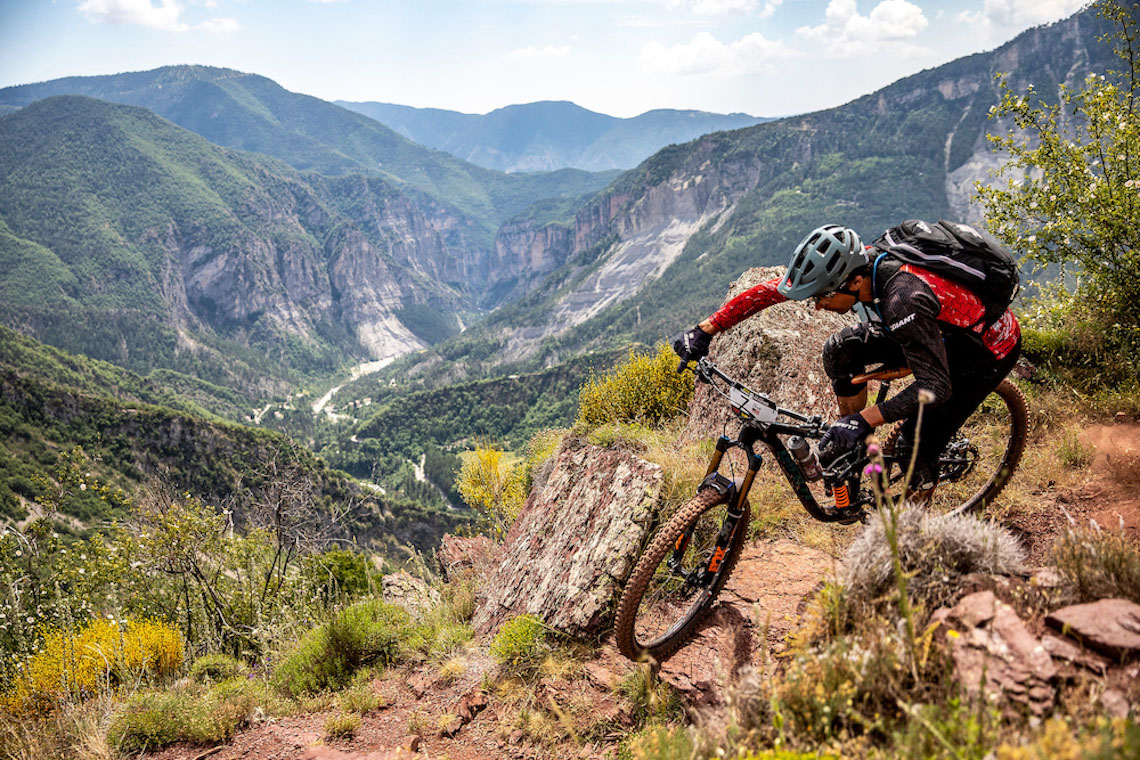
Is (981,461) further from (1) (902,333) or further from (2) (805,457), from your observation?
(1) (902,333)

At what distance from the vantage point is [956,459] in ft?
16.3

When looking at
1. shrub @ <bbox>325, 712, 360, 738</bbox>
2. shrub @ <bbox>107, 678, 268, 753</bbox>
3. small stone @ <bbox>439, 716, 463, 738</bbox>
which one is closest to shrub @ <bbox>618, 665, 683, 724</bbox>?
small stone @ <bbox>439, 716, 463, 738</bbox>

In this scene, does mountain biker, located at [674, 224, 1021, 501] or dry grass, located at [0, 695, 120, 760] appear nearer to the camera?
mountain biker, located at [674, 224, 1021, 501]

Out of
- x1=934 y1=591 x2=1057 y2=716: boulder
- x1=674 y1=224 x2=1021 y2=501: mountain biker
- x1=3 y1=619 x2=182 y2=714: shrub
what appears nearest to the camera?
x1=934 y1=591 x2=1057 y2=716: boulder

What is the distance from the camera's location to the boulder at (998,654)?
231cm

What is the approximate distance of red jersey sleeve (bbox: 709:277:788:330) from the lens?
15.5 feet

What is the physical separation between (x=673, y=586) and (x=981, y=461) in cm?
387

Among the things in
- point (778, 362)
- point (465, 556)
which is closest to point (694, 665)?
point (778, 362)

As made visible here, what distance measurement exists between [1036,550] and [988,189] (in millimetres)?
7684

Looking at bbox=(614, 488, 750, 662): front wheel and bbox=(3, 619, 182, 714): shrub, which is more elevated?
bbox=(614, 488, 750, 662): front wheel

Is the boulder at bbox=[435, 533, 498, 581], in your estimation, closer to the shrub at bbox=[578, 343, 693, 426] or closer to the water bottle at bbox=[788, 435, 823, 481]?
the shrub at bbox=[578, 343, 693, 426]

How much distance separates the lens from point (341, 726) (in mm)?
5164

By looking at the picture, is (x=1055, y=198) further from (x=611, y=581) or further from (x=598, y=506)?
(x=611, y=581)

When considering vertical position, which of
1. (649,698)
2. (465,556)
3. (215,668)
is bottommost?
(465,556)
